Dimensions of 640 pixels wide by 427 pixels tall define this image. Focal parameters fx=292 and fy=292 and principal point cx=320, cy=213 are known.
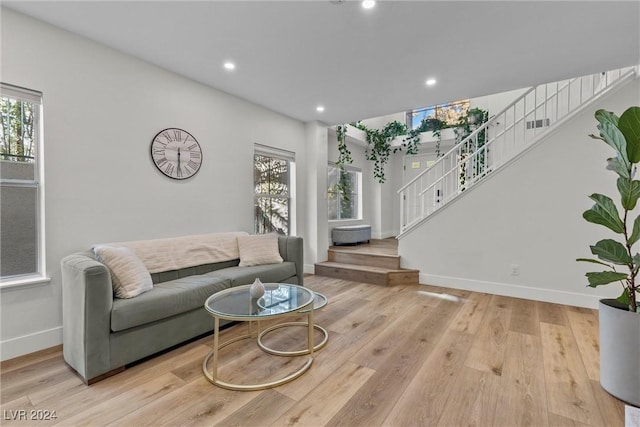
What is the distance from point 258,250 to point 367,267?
1.95 metres

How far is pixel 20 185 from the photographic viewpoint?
7.54 feet

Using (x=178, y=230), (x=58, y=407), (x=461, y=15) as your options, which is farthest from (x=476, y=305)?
(x=58, y=407)

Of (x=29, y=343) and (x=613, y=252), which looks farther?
(x=29, y=343)

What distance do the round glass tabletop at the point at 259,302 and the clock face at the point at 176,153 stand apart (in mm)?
1568

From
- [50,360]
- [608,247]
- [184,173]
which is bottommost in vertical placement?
[50,360]

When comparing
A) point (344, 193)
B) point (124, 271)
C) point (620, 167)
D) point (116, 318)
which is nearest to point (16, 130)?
point (124, 271)

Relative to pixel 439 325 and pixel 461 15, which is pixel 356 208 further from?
pixel 461 15

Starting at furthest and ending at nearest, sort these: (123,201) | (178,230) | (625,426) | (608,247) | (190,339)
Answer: (178,230), (123,201), (190,339), (608,247), (625,426)

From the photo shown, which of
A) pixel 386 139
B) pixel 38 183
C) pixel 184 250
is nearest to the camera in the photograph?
pixel 38 183

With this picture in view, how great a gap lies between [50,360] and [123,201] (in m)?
1.37

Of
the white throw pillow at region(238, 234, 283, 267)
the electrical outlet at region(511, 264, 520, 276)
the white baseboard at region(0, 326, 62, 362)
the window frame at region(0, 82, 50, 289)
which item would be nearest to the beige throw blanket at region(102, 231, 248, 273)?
the white throw pillow at region(238, 234, 283, 267)

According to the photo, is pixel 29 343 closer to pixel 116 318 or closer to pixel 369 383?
pixel 116 318

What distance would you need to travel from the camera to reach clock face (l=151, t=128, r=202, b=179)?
10.0ft

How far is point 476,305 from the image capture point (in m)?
3.39
